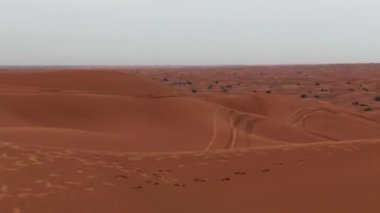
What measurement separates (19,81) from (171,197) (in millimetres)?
16951

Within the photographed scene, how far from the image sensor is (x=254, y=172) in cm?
811

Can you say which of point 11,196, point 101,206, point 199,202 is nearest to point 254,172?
point 199,202

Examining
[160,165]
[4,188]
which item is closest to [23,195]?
[4,188]

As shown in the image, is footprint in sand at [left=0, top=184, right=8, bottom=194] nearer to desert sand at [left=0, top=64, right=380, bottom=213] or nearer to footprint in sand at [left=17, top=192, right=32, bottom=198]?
desert sand at [left=0, top=64, right=380, bottom=213]

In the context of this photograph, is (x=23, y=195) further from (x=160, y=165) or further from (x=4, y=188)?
(x=160, y=165)

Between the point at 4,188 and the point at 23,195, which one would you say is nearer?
the point at 23,195

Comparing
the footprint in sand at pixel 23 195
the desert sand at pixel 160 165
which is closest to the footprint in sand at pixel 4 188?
the desert sand at pixel 160 165

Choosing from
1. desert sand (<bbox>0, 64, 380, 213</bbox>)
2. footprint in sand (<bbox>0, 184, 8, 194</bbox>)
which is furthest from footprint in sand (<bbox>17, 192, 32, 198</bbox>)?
footprint in sand (<bbox>0, 184, 8, 194</bbox>)

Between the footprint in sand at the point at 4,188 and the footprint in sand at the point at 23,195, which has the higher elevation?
the footprint in sand at the point at 4,188

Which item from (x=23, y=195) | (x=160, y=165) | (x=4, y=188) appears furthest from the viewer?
(x=160, y=165)

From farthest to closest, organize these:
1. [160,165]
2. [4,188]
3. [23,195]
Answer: [160,165] < [4,188] < [23,195]

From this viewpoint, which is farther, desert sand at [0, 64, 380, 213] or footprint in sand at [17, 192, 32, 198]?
desert sand at [0, 64, 380, 213]

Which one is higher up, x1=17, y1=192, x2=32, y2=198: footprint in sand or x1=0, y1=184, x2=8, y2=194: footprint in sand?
x1=0, y1=184, x2=8, y2=194: footprint in sand

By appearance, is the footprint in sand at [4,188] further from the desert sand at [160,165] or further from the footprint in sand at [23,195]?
the footprint in sand at [23,195]
